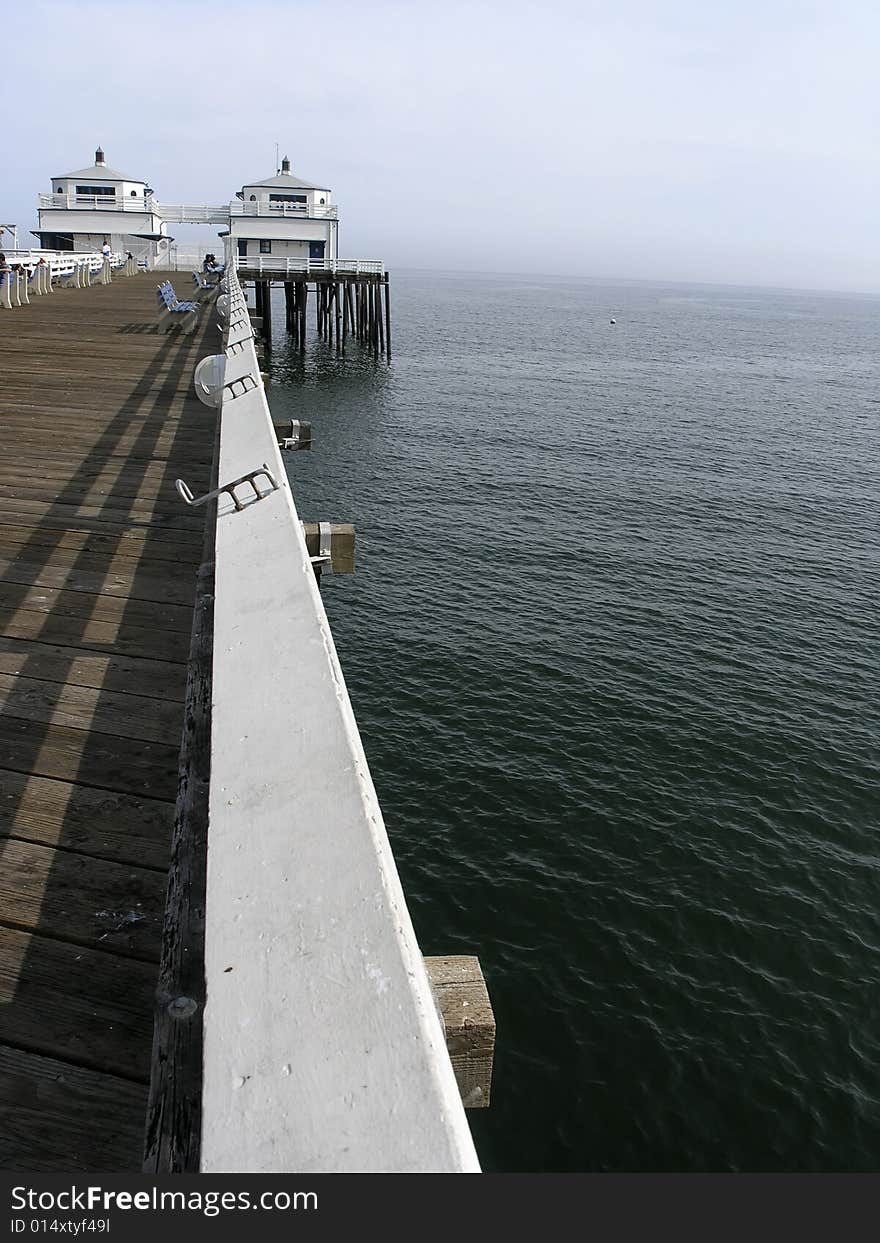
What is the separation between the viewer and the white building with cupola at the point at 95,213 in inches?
2331

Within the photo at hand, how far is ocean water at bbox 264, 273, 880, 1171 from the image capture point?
1002 cm

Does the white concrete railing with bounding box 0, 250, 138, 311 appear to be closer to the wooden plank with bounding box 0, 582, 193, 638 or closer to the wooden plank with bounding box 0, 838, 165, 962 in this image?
the wooden plank with bounding box 0, 582, 193, 638

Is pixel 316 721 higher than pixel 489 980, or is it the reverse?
pixel 316 721

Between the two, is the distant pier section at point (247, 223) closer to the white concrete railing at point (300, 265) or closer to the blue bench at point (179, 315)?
the white concrete railing at point (300, 265)

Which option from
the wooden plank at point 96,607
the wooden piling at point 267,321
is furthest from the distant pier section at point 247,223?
the wooden plank at point 96,607

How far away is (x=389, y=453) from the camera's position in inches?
1385

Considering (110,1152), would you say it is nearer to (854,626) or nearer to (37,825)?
(37,825)

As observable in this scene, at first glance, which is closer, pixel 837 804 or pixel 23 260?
pixel 837 804

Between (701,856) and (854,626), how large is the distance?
10.6 m

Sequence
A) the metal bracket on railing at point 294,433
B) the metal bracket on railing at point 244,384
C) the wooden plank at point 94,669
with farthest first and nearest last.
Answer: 1. the metal bracket on railing at point 294,433
2. the metal bracket on railing at point 244,384
3. the wooden plank at point 94,669

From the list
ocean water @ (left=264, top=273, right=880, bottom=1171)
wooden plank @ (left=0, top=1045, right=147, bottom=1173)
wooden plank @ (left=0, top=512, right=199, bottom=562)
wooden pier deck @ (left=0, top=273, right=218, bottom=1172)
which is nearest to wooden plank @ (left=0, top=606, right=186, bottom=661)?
wooden pier deck @ (left=0, top=273, right=218, bottom=1172)

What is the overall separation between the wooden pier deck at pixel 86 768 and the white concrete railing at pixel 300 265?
46.4 metres

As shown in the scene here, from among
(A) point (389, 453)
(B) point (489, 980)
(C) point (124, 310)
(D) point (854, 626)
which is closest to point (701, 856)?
(B) point (489, 980)

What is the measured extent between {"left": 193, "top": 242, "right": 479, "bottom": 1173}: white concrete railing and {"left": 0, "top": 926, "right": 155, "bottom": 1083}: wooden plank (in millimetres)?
986
